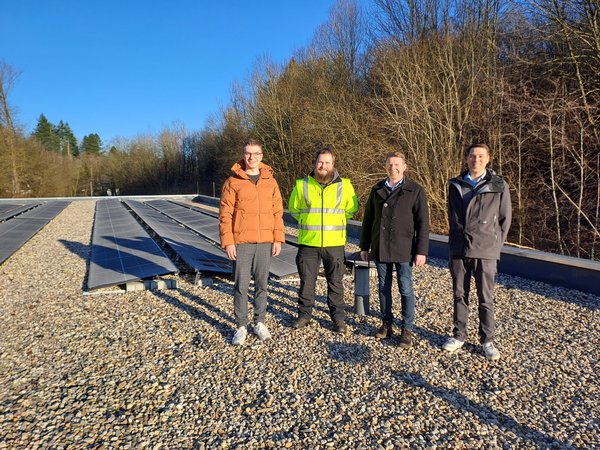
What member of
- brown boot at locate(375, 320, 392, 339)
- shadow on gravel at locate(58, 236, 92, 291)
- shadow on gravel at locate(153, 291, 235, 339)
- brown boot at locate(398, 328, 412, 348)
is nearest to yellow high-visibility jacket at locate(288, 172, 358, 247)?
brown boot at locate(375, 320, 392, 339)

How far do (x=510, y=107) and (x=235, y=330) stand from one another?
9.93 m

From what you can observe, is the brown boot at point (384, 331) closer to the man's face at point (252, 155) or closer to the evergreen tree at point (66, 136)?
the man's face at point (252, 155)

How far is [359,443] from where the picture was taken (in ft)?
7.95

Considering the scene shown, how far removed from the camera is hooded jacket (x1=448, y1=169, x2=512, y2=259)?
345 cm

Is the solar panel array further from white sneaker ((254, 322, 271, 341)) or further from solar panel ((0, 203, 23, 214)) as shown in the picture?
white sneaker ((254, 322, 271, 341))

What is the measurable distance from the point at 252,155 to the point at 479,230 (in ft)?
7.27

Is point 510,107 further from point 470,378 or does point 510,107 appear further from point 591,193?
point 470,378

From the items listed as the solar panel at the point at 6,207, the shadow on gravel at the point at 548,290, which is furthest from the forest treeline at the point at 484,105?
the solar panel at the point at 6,207

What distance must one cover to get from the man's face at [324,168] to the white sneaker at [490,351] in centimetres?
217

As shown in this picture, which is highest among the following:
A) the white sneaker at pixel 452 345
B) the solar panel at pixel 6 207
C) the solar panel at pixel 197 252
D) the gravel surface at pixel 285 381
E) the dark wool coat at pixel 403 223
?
the dark wool coat at pixel 403 223

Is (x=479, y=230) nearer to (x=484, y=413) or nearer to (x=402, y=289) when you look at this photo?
(x=402, y=289)

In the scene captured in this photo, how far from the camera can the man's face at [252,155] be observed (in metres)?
3.73

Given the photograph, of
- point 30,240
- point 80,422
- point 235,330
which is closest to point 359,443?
point 80,422

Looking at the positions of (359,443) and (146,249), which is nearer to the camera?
(359,443)
